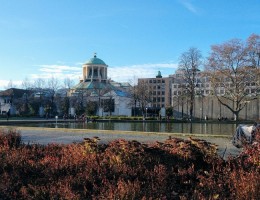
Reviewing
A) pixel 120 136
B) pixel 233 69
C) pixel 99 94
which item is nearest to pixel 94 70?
pixel 99 94

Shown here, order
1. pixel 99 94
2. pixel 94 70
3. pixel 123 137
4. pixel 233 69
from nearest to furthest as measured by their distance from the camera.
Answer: pixel 123 137, pixel 233 69, pixel 99 94, pixel 94 70

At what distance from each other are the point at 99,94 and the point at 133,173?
86.5 meters

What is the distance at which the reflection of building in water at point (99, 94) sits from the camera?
88125mm

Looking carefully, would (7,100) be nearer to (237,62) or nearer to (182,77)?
(182,77)

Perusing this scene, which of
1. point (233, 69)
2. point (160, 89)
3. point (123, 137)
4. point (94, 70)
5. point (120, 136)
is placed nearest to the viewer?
point (123, 137)

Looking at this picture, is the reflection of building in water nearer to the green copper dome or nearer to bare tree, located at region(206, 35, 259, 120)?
the green copper dome

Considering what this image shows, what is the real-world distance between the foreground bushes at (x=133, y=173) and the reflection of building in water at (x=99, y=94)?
74364mm

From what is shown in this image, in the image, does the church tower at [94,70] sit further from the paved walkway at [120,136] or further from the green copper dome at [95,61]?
the paved walkway at [120,136]

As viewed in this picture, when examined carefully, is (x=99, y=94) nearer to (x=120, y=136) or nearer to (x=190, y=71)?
(x=190, y=71)

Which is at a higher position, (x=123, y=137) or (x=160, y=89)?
(x=160, y=89)

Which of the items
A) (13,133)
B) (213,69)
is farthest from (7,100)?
(13,133)

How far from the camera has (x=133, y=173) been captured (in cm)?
646

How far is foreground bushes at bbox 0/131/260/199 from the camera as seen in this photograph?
537 centimetres

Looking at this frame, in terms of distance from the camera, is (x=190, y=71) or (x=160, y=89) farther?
(x=160, y=89)
